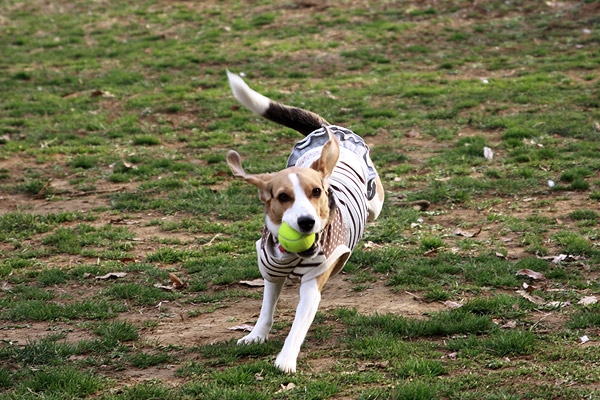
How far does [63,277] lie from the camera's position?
6109 millimetres

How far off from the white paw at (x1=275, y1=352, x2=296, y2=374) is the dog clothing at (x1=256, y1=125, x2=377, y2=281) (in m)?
0.51

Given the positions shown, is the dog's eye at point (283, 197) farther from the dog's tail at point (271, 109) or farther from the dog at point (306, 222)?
the dog's tail at point (271, 109)

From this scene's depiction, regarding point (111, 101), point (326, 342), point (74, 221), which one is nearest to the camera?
point (326, 342)

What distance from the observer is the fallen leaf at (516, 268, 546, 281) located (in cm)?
562

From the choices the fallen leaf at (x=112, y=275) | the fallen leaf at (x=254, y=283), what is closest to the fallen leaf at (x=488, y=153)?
the fallen leaf at (x=254, y=283)

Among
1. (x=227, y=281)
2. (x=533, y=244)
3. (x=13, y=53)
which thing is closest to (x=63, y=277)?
(x=227, y=281)

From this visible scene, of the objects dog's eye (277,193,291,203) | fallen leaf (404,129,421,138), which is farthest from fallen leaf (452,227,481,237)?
fallen leaf (404,129,421,138)

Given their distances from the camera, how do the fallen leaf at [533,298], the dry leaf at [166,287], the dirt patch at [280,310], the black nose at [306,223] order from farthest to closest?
the dry leaf at [166,287]
the fallen leaf at [533,298]
the dirt patch at [280,310]
the black nose at [306,223]

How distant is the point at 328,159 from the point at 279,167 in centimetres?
471

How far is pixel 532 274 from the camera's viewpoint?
5.66 m

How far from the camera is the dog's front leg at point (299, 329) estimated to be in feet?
13.6

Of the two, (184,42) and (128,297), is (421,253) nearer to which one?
(128,297)

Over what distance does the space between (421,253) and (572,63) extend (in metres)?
8.72

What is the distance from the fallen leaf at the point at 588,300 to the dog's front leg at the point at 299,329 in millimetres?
2176
